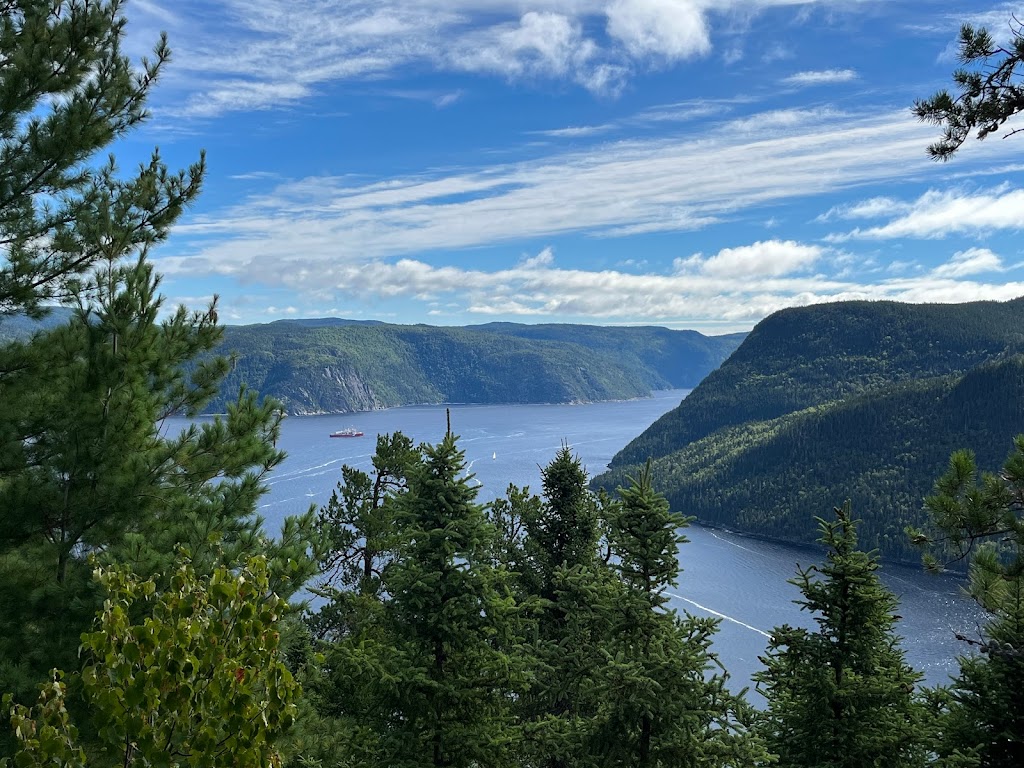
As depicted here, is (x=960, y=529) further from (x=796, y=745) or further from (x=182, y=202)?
(x=182, y=202)

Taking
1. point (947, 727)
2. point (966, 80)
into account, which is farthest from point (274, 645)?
point (947, 727)

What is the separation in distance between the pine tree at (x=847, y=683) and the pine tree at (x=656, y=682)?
10.9ft

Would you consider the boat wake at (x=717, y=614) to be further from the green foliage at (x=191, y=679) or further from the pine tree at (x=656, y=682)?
the green foliage at (x=191, y=679)

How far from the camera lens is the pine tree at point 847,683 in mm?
15438

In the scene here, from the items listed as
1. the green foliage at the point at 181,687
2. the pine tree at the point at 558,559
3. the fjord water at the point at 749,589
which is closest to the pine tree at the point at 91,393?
the green foliage at the point at 181,687

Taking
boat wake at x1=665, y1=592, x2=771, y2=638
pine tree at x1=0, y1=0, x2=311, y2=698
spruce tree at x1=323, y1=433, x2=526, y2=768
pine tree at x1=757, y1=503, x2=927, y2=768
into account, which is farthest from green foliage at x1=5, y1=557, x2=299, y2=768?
boat wake at x1=665, y1=592, x2=771, y2=638

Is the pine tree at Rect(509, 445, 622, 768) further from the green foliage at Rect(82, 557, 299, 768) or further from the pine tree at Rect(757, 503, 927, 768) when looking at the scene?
the green foliage at Rect(82, 557, 299, 768)

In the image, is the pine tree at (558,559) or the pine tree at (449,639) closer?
the pine tree at (449,639)

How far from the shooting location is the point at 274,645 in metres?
4.88

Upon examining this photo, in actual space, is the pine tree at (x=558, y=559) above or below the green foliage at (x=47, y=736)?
below

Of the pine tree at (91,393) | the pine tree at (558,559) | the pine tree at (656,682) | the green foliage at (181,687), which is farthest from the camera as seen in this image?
the pine tree at (558,559)

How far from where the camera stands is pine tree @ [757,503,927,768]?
15.4 m

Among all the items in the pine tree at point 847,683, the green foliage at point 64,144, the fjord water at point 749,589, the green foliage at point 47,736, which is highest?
the green foliage at point 64,144

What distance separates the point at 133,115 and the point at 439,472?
8231mm
